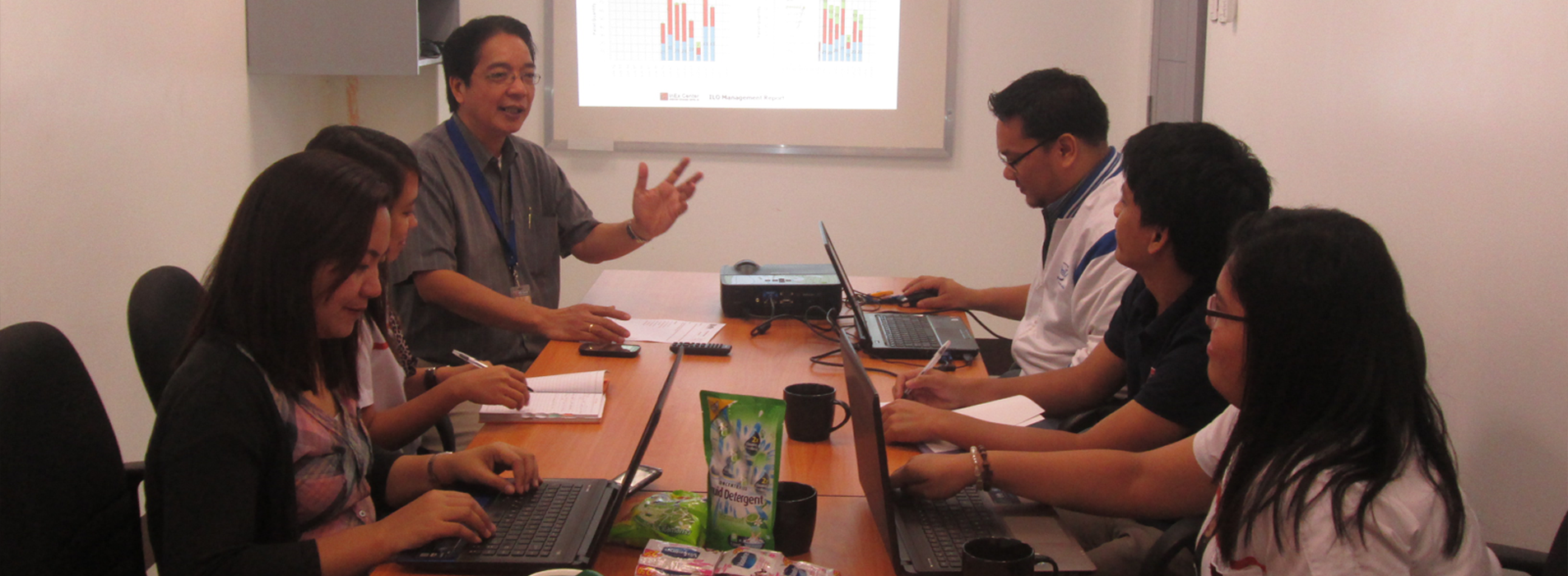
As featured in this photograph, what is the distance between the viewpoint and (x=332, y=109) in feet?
13.1

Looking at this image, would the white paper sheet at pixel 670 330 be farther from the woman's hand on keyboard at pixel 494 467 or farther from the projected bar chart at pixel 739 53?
the projected bar chart at pixel 739 53

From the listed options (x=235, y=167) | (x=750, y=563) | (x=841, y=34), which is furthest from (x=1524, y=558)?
(x=235, y=167)

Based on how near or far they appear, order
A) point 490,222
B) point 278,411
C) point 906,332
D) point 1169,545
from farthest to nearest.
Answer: point 490,222 < point 906,332 < point 1169,545 < point 278,411

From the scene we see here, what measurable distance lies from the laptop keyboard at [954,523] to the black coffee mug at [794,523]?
15cm

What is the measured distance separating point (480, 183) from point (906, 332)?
1104 millimetres

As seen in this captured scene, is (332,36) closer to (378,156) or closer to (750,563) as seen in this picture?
(378,156)

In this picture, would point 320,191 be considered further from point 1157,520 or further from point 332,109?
point 332,109

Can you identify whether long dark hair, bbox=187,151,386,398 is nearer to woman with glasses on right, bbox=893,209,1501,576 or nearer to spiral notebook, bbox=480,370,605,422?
spiral notebook, bbox=480,370,605,422

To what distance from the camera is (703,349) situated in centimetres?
233

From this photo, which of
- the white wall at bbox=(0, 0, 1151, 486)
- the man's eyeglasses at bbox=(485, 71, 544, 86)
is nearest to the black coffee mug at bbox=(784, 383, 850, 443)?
the man's eyeglasses at bbox=(485, 71, 544, 86)

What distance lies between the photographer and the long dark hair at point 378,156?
1.77 m

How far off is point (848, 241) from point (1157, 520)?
290cm

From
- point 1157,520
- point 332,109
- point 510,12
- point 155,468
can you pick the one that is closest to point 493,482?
point 155,468

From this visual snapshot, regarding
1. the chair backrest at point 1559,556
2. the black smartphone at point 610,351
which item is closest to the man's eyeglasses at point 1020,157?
the black smartphone at point 610,351
